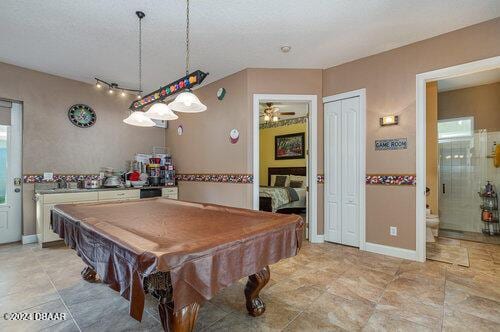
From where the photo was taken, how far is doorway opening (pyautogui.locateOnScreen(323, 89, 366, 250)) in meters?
3.57

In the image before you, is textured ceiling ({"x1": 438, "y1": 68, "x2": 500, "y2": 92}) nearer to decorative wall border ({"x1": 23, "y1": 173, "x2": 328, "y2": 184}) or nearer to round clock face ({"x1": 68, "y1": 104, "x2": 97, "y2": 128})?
decorative wall border ({"x1": 23, "y1": 173, "x2": 328, "y2": 184})

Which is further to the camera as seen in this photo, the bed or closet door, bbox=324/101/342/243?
the bed

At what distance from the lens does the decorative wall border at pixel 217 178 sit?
3.95 meters

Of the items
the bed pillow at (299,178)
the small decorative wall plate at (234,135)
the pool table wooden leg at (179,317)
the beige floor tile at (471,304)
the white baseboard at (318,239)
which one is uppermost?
the small decorative wall plate at (234,135)

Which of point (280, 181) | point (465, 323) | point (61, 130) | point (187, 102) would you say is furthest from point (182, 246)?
point (280, 181)

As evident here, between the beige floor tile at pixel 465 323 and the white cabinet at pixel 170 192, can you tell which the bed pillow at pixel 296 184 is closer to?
the white cabinet at pixel 170 192

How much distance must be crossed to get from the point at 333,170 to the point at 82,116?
14.6 feet

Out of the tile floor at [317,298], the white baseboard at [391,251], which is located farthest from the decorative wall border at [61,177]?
the white baseboard at [391,251]

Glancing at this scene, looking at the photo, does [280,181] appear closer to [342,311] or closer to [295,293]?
[295,293]

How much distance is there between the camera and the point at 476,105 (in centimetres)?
450

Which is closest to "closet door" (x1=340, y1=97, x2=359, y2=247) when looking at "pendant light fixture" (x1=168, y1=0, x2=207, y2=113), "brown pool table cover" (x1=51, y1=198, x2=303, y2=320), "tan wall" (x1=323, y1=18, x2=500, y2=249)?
"tan wall" (x1=323, y1=18, x2=500, y2=249)

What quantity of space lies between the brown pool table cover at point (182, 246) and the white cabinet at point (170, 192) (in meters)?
2.64

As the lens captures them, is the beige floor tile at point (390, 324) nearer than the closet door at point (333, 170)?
Yes

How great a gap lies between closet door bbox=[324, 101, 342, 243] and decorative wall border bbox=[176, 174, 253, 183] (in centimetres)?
124
